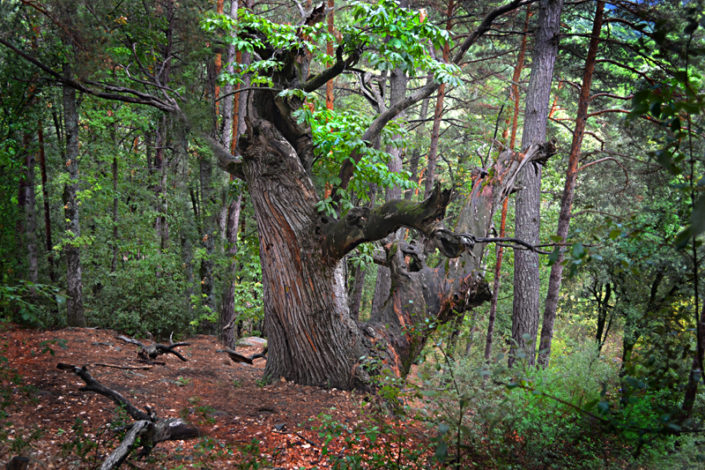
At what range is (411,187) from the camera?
7578 millimetres

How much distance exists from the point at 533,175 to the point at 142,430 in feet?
26.7

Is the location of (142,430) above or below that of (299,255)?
below

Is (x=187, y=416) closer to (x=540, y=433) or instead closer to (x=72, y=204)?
(x=540, y=433)

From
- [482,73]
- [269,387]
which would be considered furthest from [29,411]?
[482,73]

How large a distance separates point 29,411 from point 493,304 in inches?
462

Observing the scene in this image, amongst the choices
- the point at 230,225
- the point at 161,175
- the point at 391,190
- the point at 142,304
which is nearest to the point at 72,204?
the point at 142,304

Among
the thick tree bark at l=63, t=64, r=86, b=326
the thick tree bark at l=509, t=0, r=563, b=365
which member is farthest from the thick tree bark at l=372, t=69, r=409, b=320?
the thick tree bark at l=63, t=64, r=86, b=326

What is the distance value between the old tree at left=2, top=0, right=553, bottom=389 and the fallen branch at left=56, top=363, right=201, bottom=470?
204 centimetres

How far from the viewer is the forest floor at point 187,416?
345 cm

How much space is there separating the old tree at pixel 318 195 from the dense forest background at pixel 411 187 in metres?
0.08

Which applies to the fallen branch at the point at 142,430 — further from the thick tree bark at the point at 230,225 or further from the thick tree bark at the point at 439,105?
the thick tree bark at the point at 439,105

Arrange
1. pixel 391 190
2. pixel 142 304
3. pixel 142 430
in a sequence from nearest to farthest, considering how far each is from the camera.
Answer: pixel 142 430 → pixel 391 190 → pixel 142 304

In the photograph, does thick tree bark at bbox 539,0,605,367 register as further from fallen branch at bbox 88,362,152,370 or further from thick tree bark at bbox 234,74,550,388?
fallen branch at bbox 88,362,152,370

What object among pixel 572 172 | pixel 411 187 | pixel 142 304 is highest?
pixel 572 172
